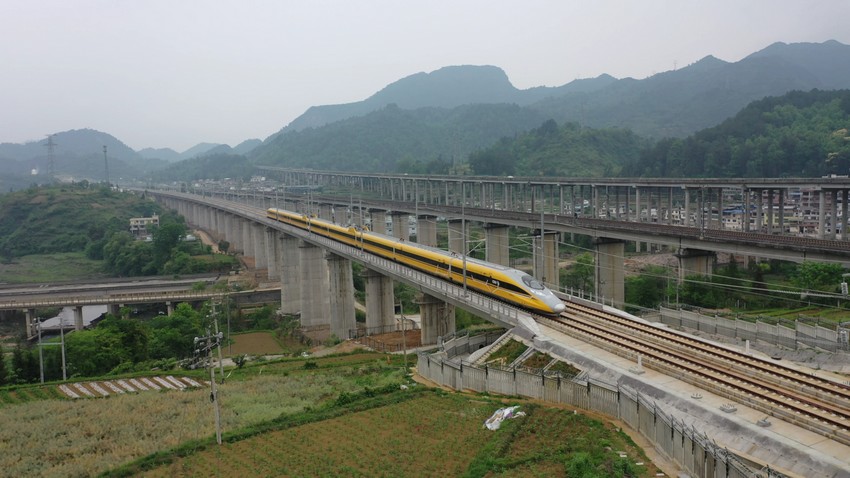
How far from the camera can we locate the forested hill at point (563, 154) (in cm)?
15838

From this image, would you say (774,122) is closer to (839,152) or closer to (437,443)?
(839,152)

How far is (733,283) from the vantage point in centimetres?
5906

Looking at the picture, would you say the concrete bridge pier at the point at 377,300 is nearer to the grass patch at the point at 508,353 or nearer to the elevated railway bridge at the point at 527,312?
the elevated railway bridge at the point at 527,312

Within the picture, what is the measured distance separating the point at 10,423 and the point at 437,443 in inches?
841

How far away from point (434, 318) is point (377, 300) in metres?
12.8

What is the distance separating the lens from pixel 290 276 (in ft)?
276

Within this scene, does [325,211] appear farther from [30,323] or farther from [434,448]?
[434,448]

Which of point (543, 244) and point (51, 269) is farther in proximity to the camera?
point (51, 269)

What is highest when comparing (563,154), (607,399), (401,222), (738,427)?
(563,154)

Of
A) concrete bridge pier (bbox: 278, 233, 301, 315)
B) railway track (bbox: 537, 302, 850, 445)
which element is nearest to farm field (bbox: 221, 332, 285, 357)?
concrete bridge pier (bbox: 278, 233, 301, 315)

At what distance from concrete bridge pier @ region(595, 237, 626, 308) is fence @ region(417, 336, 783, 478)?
25.7 meters

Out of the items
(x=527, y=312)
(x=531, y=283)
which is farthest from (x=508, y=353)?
(x=531, y=283)

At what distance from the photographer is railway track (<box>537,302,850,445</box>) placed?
2031 centimetres

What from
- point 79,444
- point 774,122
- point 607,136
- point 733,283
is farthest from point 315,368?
point 607,136
